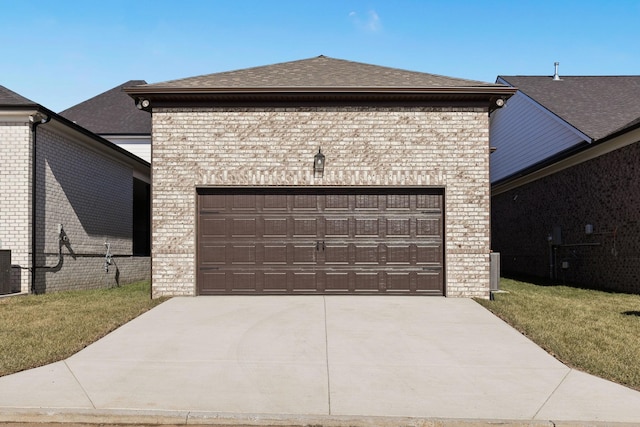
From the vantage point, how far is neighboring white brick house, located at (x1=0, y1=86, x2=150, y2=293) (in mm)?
13812

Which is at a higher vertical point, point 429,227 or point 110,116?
point 110,116

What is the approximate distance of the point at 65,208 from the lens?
15812 millimetres

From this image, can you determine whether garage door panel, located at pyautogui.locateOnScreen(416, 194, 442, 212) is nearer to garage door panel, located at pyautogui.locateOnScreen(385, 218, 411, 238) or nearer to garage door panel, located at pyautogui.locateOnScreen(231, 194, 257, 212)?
garage door panel, located at pyautogui.locateOnScreen(385, 218, 411, 238)

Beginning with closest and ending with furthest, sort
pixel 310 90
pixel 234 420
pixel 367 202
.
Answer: pixel 234 420 < pixel 310 90 < pixel 367 202

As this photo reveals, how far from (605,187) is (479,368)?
41.3ft

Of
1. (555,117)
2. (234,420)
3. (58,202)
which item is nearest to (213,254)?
(58,202)

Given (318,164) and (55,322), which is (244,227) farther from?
(55,322)

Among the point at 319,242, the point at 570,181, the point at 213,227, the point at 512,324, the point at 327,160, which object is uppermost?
the point at 570,181

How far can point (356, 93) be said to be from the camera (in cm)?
1259

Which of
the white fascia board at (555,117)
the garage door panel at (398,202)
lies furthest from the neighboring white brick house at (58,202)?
the white fascia board at (555,117)

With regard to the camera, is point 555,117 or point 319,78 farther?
point 555,117

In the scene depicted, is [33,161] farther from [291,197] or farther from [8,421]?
[8,421]

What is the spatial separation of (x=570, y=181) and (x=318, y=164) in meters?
11.9

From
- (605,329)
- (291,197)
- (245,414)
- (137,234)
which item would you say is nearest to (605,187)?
(605,329)
